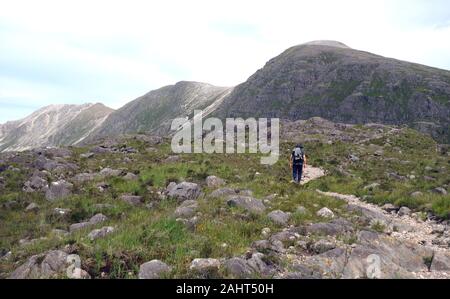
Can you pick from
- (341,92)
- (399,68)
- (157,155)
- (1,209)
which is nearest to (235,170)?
(157,155)

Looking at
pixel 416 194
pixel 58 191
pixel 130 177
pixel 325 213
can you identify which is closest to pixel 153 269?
pixel 325 213

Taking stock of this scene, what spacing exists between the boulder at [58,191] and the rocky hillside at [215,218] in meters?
0.06

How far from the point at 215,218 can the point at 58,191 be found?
1065cm

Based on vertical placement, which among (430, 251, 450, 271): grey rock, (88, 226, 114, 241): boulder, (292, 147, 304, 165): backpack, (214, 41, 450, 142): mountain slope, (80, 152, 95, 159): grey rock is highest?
(214, 41, 450, 142): mountain slope

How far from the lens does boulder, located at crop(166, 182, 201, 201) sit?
18.2 metres

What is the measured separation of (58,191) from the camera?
19.7 meters

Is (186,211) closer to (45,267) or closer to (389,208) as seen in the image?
(45,267)

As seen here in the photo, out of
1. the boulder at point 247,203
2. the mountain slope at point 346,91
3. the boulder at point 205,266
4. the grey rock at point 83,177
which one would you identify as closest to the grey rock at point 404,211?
the boulder at point 247,203

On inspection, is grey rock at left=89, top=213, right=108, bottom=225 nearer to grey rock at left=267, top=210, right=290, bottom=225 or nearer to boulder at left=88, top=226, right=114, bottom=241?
boulder at left=88, top=226, right=114, bottom=241

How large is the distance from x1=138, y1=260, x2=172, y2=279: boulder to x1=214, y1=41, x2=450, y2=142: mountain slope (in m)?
113

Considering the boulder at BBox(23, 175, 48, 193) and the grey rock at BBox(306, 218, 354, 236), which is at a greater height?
the grey rock at BBox(306, 218, 354, 236)

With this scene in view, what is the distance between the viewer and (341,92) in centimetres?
14075

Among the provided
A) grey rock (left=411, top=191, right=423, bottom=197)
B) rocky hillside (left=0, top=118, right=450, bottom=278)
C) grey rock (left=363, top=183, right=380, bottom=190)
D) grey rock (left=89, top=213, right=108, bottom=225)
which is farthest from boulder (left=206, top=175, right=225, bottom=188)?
grey rock (left=411, top=191, right=423, bottom=197)

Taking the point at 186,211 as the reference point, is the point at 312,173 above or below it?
below
